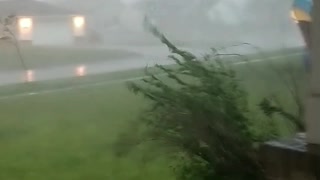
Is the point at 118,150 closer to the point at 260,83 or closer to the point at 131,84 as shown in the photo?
the point at 131,84

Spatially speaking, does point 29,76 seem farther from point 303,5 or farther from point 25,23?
point 303,5

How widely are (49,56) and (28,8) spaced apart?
15cm

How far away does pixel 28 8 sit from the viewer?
1907 mm

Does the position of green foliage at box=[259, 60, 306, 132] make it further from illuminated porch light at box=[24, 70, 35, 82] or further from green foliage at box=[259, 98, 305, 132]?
illuminated porch light at box=[24, 70, 35, 82]

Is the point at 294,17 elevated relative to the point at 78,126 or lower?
elevated

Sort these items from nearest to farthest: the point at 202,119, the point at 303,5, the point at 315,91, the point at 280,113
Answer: the point at 315,91, the point at 202,119, the point at 280,113, the point at 303,5

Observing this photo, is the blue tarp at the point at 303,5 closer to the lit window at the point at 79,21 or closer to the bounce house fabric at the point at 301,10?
the bounce house fabric at the point at 301,10

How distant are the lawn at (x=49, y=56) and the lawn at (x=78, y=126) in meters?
0.06

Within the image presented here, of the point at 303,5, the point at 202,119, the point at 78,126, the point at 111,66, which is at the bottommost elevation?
the point at 78,126

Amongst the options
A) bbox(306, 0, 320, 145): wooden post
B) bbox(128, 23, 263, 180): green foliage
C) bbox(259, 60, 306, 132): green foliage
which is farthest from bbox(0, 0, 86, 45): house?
bbox(306, 0, 320, 145): wooden post

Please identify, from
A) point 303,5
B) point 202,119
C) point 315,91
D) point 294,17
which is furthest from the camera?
point 294,17

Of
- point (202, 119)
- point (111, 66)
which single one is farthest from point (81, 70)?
point (202, 119)

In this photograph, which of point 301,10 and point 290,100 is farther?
point 301,10

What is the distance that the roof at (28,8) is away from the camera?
1.88 metres
